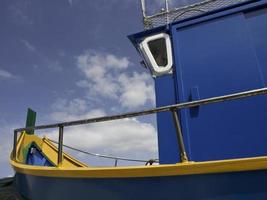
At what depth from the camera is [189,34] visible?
4012mm

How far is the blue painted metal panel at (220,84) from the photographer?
10.3 ft

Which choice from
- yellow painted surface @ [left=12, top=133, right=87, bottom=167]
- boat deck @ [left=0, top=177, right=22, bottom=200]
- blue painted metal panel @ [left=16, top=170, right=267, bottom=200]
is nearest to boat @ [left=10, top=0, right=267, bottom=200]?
blue painted metal panel @ [left=16, top=170, right=267, bottom=200]

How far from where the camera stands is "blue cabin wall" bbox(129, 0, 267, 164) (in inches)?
124

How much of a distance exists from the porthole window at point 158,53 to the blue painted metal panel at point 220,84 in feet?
0.39

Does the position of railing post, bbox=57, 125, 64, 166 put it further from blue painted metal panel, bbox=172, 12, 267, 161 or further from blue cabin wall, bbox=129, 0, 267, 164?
blue painted metal panel, bbox=172, 12, 267, 161

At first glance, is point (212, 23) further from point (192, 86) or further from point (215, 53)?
point (192, 86)

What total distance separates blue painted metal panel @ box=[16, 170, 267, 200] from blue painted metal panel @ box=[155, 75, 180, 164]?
1016 millimetres

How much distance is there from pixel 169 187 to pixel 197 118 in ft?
4.22

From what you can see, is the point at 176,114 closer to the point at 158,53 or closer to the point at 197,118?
the point at 197,118

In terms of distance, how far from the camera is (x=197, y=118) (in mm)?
3398

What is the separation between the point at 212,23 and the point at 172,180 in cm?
253

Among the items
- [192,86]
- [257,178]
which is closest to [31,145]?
[192,86]

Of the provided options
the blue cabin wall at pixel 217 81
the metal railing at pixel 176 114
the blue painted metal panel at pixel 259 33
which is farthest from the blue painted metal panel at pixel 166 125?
the blue painted metal panel at pixel 259 33

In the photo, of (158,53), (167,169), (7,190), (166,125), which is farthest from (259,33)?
(7,190)
